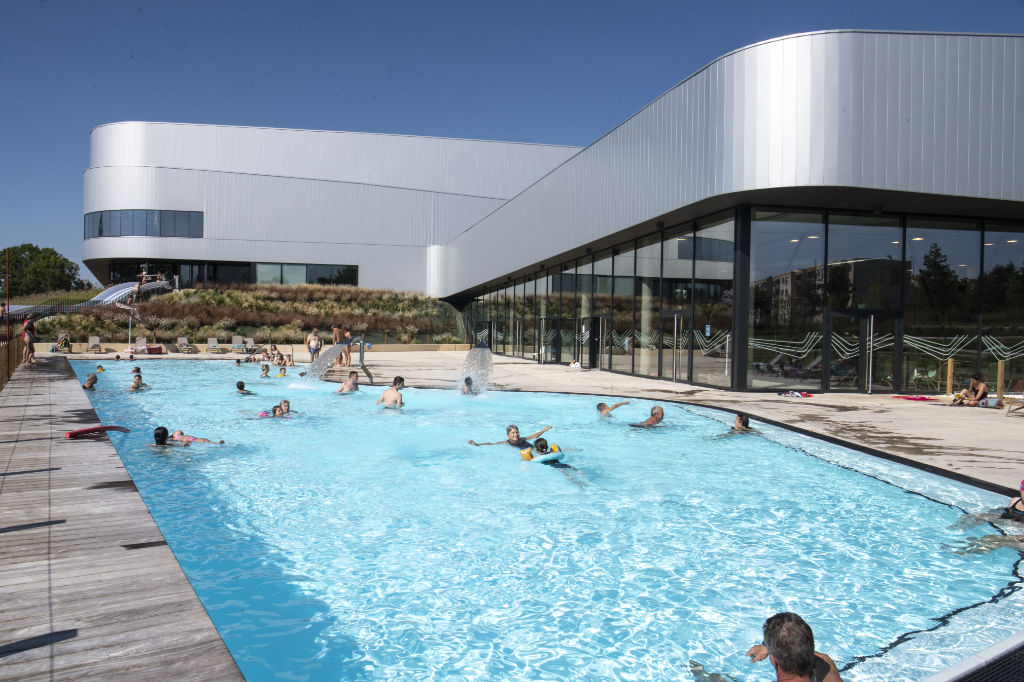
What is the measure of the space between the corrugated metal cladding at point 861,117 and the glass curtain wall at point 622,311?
18.5 ft

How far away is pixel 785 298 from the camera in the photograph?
15.3m

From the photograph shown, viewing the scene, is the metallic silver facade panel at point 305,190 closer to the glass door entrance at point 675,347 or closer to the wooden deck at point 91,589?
the glass door entrance at point 675,347

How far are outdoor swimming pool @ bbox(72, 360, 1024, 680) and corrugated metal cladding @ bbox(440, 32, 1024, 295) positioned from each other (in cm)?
638

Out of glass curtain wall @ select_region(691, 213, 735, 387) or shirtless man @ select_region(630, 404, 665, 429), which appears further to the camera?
glass curtain wall @ select_region(691, 213, 735, 387)

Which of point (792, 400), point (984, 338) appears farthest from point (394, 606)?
point (984, 338)

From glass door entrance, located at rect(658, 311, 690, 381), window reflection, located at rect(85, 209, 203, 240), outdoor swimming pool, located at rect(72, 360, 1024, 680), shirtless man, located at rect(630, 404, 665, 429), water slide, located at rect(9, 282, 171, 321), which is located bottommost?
outdoor swimming pool, located at rect(72, 360, 1024, 680)

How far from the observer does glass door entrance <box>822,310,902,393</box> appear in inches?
612

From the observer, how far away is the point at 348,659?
391 cm

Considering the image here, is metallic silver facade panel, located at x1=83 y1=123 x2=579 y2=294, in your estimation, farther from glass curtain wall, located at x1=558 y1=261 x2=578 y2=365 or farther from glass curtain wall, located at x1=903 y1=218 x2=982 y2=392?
glass curtain wall, located at x1=903 y1=218 x2=982 y2=392

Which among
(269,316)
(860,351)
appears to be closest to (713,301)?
(860,351)

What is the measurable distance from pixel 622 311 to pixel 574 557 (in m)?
16.3

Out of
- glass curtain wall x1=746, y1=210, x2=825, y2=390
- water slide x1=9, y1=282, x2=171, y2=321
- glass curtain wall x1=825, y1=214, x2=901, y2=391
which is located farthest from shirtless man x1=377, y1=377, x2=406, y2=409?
water slide x1=9, y1=282, x2=171, y2=321

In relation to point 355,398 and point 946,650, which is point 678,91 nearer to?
point 355,398

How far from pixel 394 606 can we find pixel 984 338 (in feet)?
56.0
